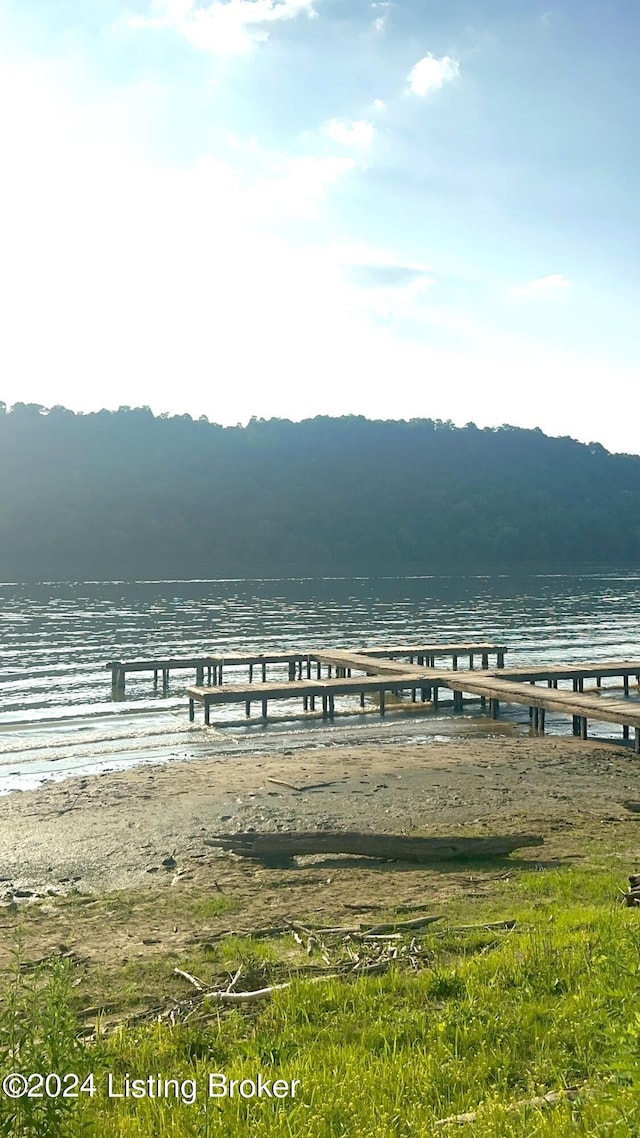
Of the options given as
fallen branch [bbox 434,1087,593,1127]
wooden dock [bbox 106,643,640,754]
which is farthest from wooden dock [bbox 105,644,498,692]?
fallen branch [bbox 434,1087,593,1127]

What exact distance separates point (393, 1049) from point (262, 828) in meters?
9.03

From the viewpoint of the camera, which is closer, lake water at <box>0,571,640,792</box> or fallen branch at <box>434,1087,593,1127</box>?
fallen branch at <box>434,1087,593,1127</box>

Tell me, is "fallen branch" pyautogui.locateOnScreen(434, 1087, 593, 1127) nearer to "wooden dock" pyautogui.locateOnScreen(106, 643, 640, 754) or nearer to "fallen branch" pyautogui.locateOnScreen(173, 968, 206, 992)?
"fallen branch" pyautogui.locateOnScreen(173, 968, 206, 992)

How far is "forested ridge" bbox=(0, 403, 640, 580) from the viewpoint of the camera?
130 metres

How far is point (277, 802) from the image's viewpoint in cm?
1677

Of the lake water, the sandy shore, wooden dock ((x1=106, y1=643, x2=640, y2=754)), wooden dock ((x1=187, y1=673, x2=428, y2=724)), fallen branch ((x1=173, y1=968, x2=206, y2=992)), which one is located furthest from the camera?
wooden dock ((x1=187, y1=673, x2=428, y2=724))

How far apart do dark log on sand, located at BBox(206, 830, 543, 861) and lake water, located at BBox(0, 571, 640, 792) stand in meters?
8.94

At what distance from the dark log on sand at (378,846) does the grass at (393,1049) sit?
12.9 ft

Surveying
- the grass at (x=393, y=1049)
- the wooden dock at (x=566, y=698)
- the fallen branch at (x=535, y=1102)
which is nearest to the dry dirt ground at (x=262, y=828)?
the wooden dock at (x=566, y=698)

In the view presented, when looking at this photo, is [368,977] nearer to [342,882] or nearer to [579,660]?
[342,882]

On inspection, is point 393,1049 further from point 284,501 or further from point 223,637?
point 284,501

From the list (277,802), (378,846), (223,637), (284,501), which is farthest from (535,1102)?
(284,501)

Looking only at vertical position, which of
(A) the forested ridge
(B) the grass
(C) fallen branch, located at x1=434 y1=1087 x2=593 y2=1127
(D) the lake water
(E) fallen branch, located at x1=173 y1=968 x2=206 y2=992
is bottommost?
(D) the lake water

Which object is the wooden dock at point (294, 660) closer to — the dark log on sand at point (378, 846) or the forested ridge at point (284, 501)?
the dark log on sand at point (378, 846)
